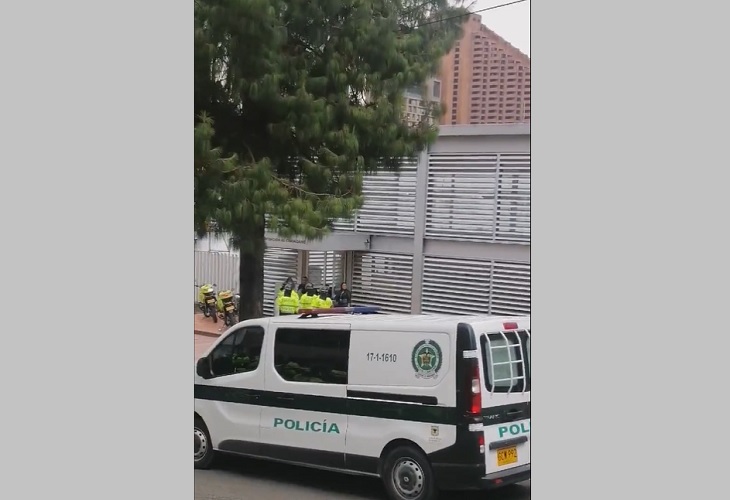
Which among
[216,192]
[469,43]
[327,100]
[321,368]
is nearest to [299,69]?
[327,100]

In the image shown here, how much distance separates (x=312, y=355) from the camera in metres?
4.10

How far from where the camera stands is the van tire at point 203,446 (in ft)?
14.7

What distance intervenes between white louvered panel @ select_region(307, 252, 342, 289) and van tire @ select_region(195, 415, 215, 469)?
95 cm

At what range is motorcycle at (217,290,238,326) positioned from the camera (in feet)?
14.6

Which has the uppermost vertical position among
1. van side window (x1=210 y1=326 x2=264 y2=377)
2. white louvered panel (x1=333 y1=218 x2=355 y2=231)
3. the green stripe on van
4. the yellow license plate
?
white louvered panel (x1=333 y1=218 x2=355 y2=231)

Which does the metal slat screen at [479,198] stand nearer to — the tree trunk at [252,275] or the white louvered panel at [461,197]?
the white louvered panel at [461,197]

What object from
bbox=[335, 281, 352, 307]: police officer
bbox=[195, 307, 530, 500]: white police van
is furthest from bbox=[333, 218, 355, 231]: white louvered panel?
bbox=[195, 307, 530, 500]: white police van

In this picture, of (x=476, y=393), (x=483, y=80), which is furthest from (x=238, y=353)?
(x=483, y=80)

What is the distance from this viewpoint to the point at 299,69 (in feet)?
14.3

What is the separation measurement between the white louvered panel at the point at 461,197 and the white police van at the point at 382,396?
0.35m

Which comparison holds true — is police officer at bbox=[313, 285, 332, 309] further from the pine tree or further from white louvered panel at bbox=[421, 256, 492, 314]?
white louvered panel at bbox=[421, 256, 492, 314]

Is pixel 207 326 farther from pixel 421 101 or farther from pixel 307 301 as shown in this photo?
pixel 421 101

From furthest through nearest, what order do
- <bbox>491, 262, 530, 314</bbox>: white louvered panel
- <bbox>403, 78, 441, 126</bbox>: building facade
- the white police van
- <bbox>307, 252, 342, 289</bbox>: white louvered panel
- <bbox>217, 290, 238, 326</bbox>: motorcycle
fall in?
<bbox>217, 290, 238, 326</bbox>: motorcycle → <bbox>307, 252, 342, 289</bbox>: white louvered panel → <bbox>403, 78, 441, 126</bbox>: building facade → the white police van → <bbox>491, 262, 530, 314</bbox>: white louvered panel

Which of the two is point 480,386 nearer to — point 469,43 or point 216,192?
point 469,43
